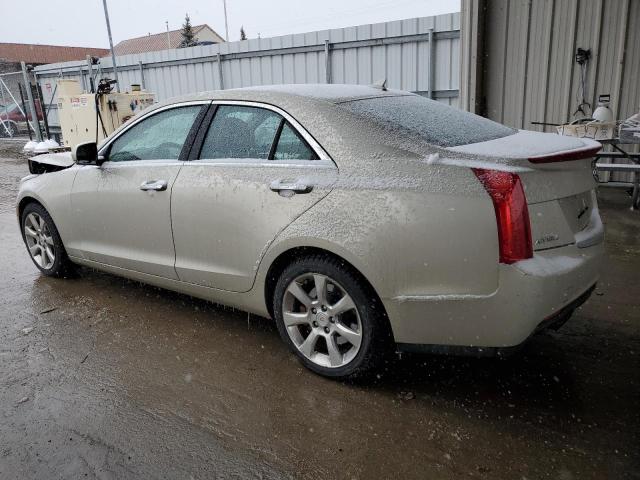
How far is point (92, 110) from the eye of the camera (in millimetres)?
10891

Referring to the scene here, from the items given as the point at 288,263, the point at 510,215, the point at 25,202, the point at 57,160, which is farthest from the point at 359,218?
the point at 25,202

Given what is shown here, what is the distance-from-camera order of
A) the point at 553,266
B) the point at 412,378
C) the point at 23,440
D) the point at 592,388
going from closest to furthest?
the point at 553,266
the point at 23,440
the point at 592,388
the point at 412,378

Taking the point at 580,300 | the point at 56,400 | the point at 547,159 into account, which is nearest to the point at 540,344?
the point at 580,300

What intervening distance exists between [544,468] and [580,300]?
84 centimetres

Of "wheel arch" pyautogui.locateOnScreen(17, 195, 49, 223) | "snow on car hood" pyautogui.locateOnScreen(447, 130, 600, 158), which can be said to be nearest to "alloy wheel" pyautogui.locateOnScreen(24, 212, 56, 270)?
"wheel arch" pyautogui.locateOnScreen(17, 195, 49, 223)

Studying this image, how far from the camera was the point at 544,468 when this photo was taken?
2.18 m

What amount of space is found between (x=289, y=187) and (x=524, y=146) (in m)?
1.19

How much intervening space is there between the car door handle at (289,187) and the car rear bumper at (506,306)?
2.34 feet

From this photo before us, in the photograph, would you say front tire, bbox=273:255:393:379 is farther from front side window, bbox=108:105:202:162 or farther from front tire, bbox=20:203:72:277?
front tire, bbox=20:203:72:277

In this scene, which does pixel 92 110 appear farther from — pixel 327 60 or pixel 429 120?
pixel 429 120

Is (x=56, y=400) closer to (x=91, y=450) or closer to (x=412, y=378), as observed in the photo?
(x=91, y=450)

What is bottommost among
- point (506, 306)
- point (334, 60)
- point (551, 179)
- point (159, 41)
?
point (506, 306)

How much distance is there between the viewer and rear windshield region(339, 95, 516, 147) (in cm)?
272

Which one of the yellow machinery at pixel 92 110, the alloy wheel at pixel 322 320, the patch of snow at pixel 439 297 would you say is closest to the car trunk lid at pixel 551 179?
the patch of snow at pixel 439 297
